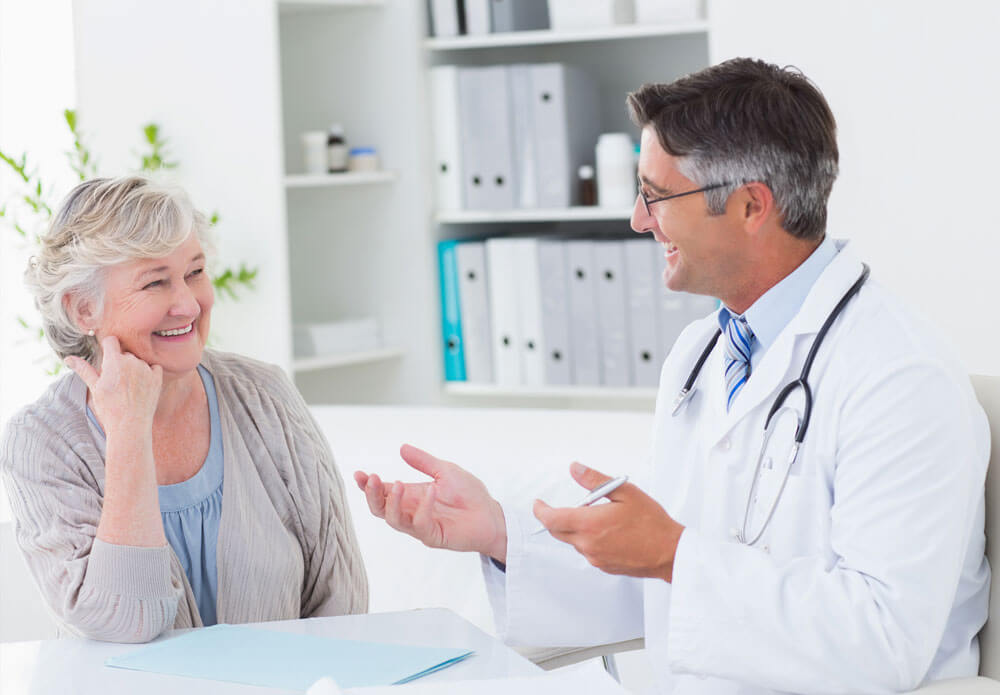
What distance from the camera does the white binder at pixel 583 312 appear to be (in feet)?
10.3

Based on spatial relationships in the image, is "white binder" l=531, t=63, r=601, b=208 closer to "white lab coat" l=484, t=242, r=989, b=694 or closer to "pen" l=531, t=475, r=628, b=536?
"white lab coat" l=484, t=242, r=989, b=694

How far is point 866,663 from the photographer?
1.21m

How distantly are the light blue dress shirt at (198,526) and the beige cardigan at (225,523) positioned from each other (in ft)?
0.07

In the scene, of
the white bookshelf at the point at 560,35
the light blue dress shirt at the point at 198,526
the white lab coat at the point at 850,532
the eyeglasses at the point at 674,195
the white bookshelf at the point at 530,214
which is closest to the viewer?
the white lab coat at the point at 850,532

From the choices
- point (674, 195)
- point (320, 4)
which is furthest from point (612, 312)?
point (674, 195)

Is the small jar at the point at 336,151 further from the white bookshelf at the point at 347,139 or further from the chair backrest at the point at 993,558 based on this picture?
the chair backrest at the point at 993,558

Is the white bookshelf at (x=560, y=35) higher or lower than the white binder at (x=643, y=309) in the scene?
higher

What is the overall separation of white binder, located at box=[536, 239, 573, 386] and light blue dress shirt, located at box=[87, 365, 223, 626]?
5.06ft

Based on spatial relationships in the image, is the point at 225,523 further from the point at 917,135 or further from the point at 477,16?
the point at 477,16

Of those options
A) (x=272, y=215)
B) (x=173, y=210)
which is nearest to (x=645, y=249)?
(x=272, y=215)

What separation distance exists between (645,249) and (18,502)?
180 centimetres

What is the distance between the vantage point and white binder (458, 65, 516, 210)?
315 centimetres

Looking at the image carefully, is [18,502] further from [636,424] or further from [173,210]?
[636,424]

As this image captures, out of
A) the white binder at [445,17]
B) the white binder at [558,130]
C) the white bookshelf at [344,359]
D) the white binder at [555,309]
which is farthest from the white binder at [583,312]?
the white binder at [445,17]
